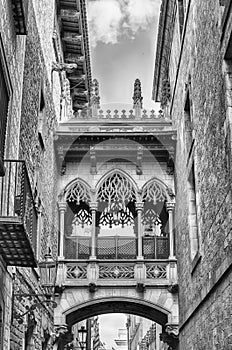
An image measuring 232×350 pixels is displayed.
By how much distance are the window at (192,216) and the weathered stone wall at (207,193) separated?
318mm

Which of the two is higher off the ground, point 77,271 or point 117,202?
point 117,202

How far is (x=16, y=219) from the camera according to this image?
24.8 ft

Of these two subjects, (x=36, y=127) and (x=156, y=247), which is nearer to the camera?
(x=36, y=127)

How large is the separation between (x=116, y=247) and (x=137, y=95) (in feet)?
16.2

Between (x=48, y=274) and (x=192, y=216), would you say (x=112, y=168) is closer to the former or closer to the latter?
(x=48, y=274)

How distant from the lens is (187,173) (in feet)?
48.4

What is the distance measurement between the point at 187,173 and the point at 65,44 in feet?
28.1

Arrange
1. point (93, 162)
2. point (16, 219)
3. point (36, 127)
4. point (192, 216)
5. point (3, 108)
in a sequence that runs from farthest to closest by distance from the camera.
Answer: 1. point (93, 162)
2. point (192, 216)
3. point (36, 127)
4. point (3, 108)
5. point (16, 219)

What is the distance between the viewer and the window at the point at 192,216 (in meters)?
14.0

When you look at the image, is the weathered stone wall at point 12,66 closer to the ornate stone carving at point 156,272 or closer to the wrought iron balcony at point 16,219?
the wrought iron balcony at point 16,219

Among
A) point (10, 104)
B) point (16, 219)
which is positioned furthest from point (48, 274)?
point (16, 219)

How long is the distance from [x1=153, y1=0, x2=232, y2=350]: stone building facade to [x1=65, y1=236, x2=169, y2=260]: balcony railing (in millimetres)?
1057

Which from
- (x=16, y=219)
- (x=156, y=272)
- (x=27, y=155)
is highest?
(x=27, y=155)

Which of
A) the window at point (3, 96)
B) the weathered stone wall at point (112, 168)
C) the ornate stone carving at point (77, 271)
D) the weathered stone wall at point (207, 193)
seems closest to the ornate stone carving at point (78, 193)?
the weathered stone wall at point (112, 168)
